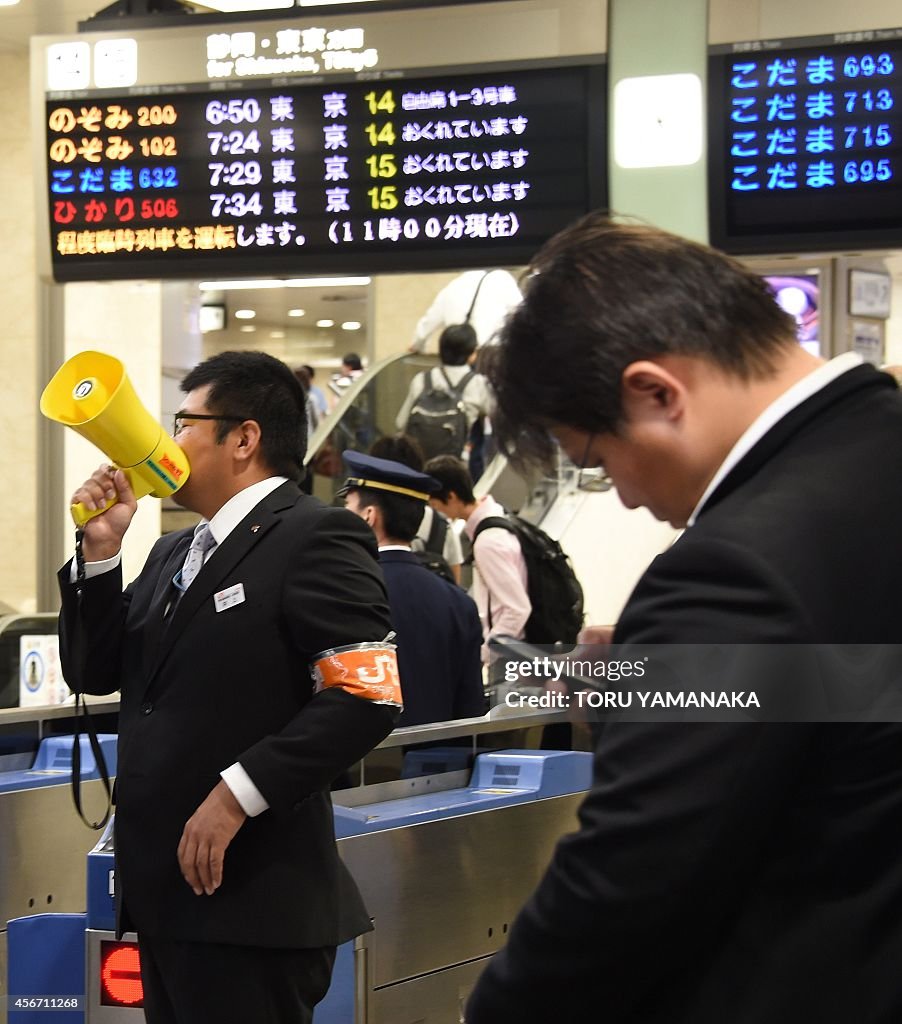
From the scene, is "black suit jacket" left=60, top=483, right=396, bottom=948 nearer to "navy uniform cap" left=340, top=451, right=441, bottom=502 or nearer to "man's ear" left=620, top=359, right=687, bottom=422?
"man's ear" left=620, top=359, right=687, bottom=422

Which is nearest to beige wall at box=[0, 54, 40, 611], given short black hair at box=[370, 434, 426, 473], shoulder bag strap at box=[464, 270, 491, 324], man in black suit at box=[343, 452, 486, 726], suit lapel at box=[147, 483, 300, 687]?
shoulder bag strap at box=[464, 270, 491, 324]

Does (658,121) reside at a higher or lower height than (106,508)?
higher

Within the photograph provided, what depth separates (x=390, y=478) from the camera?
4.52m

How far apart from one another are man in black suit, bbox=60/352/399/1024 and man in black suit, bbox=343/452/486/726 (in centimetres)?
161

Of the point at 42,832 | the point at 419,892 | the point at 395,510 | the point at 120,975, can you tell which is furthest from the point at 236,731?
the point at 395,510

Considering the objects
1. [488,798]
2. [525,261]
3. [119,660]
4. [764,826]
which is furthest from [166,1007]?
[525,261]

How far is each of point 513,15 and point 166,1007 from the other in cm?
358

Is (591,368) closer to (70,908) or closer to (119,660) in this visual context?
(119,660)

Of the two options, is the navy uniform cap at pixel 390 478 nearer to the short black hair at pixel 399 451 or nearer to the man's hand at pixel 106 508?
the short black hair at pixel 399 451

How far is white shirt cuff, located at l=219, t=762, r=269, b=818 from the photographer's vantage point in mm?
2438

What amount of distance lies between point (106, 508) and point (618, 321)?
1.72 meters

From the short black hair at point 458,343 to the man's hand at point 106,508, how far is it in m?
5.98

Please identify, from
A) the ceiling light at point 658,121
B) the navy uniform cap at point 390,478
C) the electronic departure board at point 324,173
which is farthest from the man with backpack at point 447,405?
the navy uniform cap at point 390,478

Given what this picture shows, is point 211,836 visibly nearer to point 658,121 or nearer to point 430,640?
point 430,640
